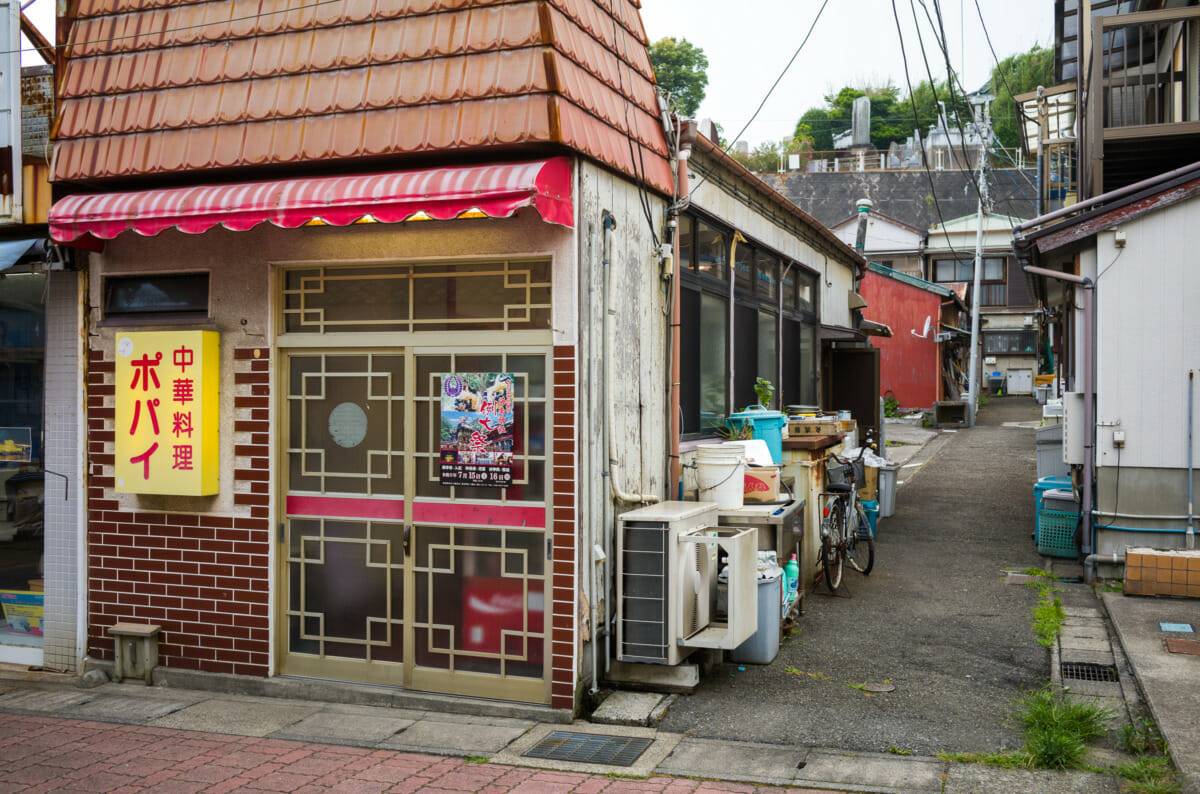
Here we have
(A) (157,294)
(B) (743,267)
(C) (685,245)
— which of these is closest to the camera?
(A) (157,294)

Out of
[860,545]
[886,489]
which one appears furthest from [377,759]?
[886,489]

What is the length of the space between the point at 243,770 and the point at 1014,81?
58.8 m

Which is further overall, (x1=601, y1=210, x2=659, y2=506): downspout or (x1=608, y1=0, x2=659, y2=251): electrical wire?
(x1=608, y1=0, x2=659, y2=251): electrical wire

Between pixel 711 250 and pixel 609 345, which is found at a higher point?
pixel 711 250

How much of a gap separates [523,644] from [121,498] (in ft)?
11.5

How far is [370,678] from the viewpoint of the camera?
7.26 meters

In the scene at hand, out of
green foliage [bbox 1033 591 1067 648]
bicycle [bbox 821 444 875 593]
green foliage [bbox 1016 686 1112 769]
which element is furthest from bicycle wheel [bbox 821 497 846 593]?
green foliage [bbox 1016 686 1112 769]

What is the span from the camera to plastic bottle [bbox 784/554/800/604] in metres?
8.56

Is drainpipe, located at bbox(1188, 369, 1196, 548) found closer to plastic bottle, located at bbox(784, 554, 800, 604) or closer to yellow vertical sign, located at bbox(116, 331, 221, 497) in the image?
plastic bottle, located at bbox(784, 554, 800, 604)

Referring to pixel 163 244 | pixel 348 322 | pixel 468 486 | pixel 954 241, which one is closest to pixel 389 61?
pixel 348 322

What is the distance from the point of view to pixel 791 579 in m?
8.69

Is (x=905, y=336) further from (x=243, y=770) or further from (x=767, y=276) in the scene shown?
(x=243, y=770)

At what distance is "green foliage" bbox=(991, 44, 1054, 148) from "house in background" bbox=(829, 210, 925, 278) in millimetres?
13917

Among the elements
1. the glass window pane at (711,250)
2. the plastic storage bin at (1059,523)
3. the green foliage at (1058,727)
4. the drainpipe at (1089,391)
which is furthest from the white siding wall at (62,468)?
the plastic storage bin at (1059,523)
